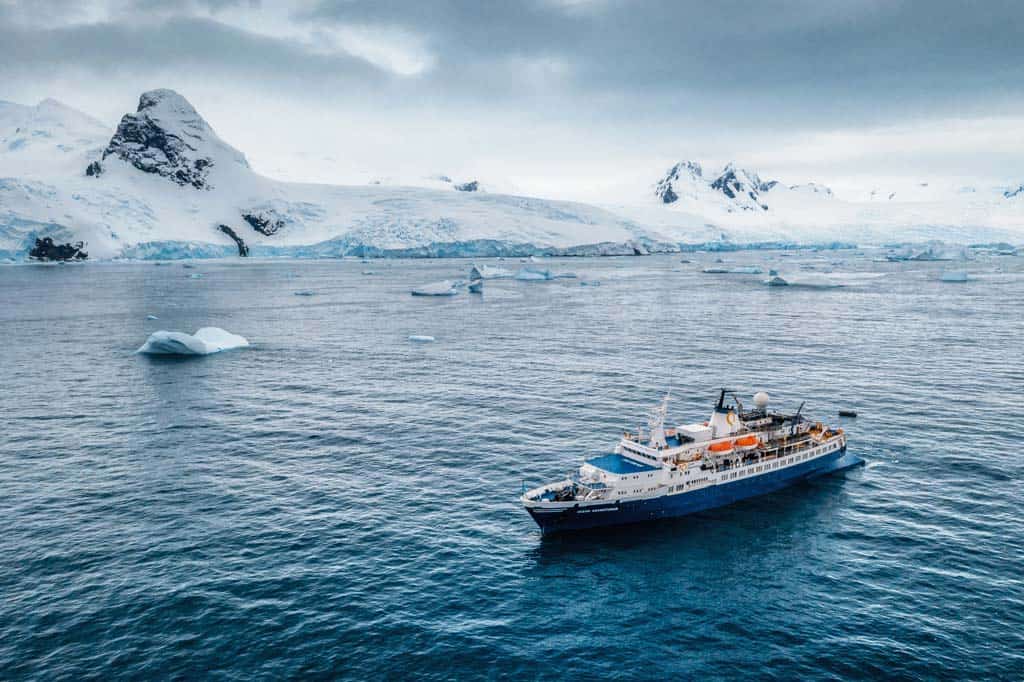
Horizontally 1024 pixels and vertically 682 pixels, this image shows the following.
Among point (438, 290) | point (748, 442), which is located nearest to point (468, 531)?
point (748, 442)

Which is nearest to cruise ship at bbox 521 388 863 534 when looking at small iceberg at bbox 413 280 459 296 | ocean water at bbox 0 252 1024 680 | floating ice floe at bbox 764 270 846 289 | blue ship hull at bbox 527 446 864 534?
blue ship hull at bbox 527 446 864 534

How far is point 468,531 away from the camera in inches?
1656

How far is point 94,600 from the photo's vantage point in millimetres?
34344

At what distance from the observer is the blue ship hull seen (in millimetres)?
42469

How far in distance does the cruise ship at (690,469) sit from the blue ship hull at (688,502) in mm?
63

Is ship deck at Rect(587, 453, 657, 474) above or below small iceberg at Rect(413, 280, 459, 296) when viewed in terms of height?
below

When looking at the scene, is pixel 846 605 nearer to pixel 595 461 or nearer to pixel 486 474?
pixel 595 461

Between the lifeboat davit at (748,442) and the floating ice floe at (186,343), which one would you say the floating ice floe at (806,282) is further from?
the lifeboat davit at (748,442)

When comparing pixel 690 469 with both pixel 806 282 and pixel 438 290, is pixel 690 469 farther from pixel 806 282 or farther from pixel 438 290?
pixel 806 282

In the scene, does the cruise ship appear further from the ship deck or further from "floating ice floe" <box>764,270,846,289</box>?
"floating ice floe" <box>764,270,846,289</box>

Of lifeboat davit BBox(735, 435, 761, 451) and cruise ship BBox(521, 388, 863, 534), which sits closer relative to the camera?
cruise ship BBox(521, 388, 863, 534)

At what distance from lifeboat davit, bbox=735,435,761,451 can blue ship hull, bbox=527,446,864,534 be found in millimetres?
2335

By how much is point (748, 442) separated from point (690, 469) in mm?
7409


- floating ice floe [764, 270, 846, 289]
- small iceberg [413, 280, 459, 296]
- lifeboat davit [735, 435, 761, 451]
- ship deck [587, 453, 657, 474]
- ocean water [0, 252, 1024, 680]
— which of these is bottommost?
ocean water [0, 252, 1024, 680]
